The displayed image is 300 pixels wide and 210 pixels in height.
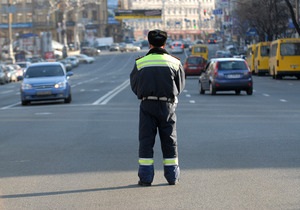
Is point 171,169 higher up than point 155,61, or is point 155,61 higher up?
point 155,61

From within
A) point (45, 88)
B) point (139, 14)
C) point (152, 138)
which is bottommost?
point (139, 14)

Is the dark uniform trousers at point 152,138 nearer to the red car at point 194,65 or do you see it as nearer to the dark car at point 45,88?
the dark car at point 45,88

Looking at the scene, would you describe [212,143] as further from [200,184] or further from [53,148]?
[200,184]

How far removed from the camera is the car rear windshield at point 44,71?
3095 centimetres

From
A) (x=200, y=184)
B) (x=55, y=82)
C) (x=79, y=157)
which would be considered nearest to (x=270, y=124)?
(x=79, y=157)

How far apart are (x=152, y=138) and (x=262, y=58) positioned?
169 feet

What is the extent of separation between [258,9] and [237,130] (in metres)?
65.1

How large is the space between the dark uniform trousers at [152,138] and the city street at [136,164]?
0.61ft

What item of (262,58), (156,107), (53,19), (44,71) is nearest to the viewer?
(156,107)

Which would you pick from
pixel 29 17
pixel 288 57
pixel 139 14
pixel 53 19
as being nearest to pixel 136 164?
pixel 288 57

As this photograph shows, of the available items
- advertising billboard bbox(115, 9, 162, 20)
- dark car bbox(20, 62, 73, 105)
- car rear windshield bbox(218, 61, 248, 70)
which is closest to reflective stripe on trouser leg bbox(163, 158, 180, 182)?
dark car bbox(20, 62, 73, 105)

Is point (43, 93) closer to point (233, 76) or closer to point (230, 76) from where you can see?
point (230, 76)

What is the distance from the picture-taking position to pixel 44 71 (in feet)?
102

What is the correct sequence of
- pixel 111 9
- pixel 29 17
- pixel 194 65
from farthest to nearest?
1. pixel 111 9
2. pixel 29 17
3. pixel 194 65
